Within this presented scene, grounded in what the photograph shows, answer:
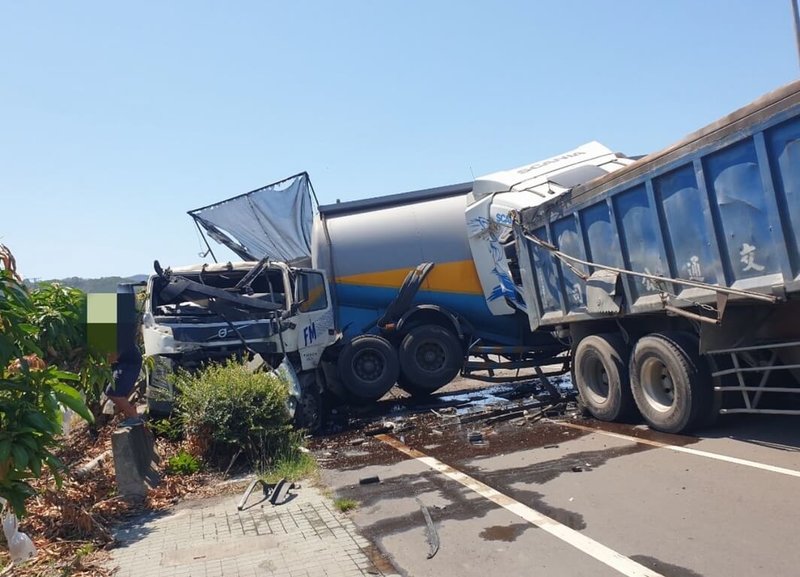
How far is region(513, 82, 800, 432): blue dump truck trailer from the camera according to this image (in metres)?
5.82

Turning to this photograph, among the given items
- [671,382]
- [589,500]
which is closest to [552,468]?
[589,500]

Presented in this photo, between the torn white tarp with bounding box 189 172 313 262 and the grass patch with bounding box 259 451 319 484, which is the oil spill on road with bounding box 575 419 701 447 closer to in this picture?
the grass patch with bounding box 259 451 319 484

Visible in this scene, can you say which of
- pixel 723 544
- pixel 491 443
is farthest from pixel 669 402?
pixel 723 544

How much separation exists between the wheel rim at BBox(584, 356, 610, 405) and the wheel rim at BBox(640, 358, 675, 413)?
986mm

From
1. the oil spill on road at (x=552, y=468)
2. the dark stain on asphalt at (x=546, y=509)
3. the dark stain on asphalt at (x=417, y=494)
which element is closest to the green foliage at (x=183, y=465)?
the dark stain on asphalt at (x=417, y=494)

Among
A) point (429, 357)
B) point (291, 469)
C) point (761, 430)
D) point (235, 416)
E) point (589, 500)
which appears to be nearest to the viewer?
point (589, 500)

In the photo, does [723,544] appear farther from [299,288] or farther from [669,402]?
[299,288]

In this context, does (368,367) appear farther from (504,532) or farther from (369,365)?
(504,532)

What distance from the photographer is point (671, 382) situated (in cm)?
762

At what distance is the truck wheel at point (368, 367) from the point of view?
38.0 feet

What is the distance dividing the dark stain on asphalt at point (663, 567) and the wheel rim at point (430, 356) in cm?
782

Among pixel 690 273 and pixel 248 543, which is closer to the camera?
pixel 248 543

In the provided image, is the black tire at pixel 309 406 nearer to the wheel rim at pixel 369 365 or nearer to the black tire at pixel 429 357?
the wheel rim at pixel 369 365

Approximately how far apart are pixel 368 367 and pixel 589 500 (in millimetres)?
6647
